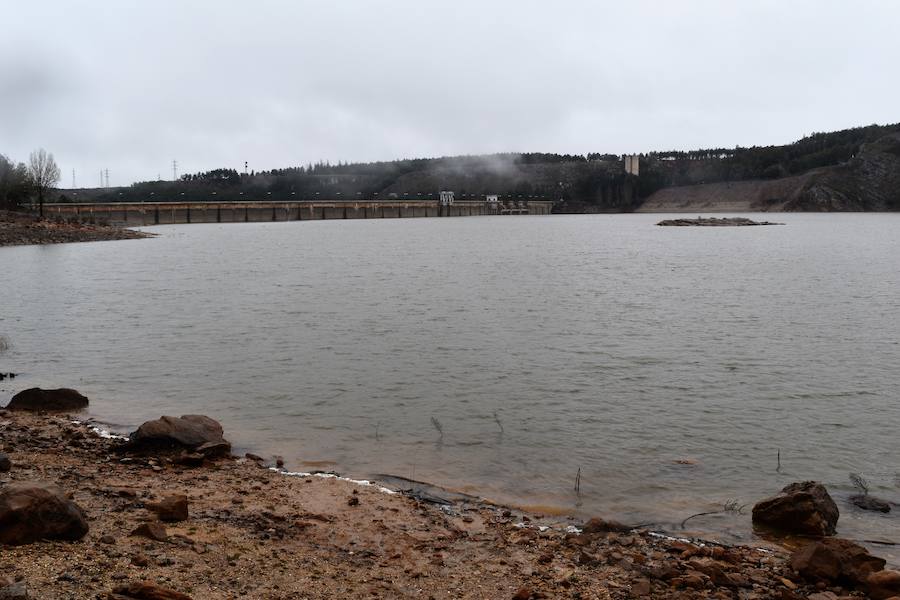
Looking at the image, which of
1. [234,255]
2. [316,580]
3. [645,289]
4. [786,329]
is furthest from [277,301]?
[234,255]

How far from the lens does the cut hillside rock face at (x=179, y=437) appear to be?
1391cm

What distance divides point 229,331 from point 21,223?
259 feet

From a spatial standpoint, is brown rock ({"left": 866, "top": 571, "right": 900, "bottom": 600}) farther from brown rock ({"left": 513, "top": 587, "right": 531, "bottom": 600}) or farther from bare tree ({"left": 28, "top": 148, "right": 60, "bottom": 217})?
bare tree ({"left": 28, "top": 148, "right": 60, "bottom": 217})

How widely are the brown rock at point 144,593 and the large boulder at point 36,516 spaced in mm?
1648

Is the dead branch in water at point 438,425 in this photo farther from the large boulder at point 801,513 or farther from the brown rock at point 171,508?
the brown rock at point 171,508

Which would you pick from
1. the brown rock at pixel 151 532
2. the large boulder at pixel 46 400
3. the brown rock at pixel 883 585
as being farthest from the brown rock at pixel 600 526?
the large boulder at pixel 46 400

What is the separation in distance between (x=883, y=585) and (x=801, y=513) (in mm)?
2346

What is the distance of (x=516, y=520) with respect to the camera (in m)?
11.4

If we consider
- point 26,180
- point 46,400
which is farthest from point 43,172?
point 46,400

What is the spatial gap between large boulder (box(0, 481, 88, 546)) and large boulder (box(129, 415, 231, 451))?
518cm

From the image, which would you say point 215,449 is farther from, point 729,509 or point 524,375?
point 524,375

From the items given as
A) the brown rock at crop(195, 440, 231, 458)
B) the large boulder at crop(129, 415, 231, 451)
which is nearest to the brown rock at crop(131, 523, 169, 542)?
the brown rock at crop(195, 440, 231, 458)

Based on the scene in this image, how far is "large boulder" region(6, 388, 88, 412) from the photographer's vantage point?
56.0 feet

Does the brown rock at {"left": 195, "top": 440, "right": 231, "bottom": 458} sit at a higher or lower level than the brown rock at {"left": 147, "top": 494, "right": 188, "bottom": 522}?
lower
